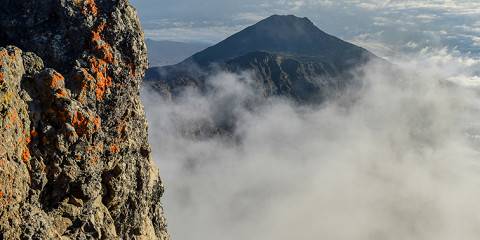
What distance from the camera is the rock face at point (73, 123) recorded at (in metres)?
21.1

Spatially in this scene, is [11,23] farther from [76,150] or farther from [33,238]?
[33,238]

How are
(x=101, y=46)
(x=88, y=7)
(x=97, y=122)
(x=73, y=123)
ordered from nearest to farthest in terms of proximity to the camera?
(x=73, y=123), (x=97, y=122), (x=101, y=46), (x=88, y=7)

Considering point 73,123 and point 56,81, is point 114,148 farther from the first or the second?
point 56,81

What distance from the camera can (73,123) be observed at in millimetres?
23625

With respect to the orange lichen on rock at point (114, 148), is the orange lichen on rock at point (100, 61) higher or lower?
higher

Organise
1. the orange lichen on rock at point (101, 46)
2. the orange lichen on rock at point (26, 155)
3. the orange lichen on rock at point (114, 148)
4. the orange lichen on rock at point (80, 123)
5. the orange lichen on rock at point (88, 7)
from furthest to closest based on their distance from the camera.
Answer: the orange lichen on rock at point (88, 7) < the orange lichen on rock at point (114, 148) < the orange lichen on rock at point (101, 46) < the orange lichen on rock at point (80, 123) < the orange lichen on rock at point (26, 155)

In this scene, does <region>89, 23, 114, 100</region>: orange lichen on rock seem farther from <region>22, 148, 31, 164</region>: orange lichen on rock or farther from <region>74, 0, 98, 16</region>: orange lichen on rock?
<region>22, 148, 31, 164</region>: orange lichen on rock

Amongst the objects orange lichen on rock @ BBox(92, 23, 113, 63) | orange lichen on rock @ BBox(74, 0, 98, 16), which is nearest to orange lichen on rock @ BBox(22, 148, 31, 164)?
orange lichen on rock @ BBox(92, 23, 113, 63)

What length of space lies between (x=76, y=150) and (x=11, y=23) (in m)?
7.60

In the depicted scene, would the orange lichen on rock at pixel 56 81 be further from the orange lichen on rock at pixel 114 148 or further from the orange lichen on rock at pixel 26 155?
the orange lichen on rock at pixel 114 148

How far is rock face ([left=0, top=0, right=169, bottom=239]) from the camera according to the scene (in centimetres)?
2111

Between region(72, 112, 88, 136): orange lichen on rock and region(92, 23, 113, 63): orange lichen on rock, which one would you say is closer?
region(72, 112, 88, 136): orange lichen on rock

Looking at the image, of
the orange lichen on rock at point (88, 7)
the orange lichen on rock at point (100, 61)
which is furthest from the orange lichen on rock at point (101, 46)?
the orange lichen on rock at point (88, 7)

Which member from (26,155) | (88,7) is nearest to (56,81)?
(26,155)
